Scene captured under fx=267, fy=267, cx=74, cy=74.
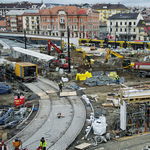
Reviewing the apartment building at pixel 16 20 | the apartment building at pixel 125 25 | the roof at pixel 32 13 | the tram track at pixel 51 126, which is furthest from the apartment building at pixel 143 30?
the tram track at pixel 51 126

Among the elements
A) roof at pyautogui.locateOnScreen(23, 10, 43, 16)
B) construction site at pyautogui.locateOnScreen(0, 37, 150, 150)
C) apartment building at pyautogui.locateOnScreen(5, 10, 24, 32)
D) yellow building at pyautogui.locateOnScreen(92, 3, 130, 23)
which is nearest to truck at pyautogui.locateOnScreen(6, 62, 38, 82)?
construction site at pyautogui.locateOnScreen(0, 37, 150, 150)

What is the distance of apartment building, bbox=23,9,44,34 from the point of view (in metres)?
90.9

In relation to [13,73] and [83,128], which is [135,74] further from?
[83,128]

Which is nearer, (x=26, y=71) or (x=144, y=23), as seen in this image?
(x=26, y=71)

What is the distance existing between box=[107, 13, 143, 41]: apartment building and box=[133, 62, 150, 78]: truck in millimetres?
49663

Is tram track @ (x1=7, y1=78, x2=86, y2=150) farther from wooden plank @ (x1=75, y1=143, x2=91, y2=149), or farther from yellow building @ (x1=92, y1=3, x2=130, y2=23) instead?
yellow building @ (x1=92, y1=3, x2=130, y2=23)

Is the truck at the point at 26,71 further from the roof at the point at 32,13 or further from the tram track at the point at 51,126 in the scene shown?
the roof at the point at 32,13

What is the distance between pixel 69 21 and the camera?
84375 millimetres

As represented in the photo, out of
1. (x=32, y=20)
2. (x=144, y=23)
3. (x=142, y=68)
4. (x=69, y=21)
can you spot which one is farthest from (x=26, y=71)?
(x=32, y=20)

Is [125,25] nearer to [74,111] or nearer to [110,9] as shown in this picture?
[110,9]

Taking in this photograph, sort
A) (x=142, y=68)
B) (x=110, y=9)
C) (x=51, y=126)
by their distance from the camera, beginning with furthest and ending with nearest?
(x=110, y=9) → (x=142, y=68) → (x=51, y=126)

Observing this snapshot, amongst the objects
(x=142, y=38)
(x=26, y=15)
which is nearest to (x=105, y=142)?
(x=142, y=38)

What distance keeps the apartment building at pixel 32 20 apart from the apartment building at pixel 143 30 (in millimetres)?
33182

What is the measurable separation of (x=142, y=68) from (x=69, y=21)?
55802mm
